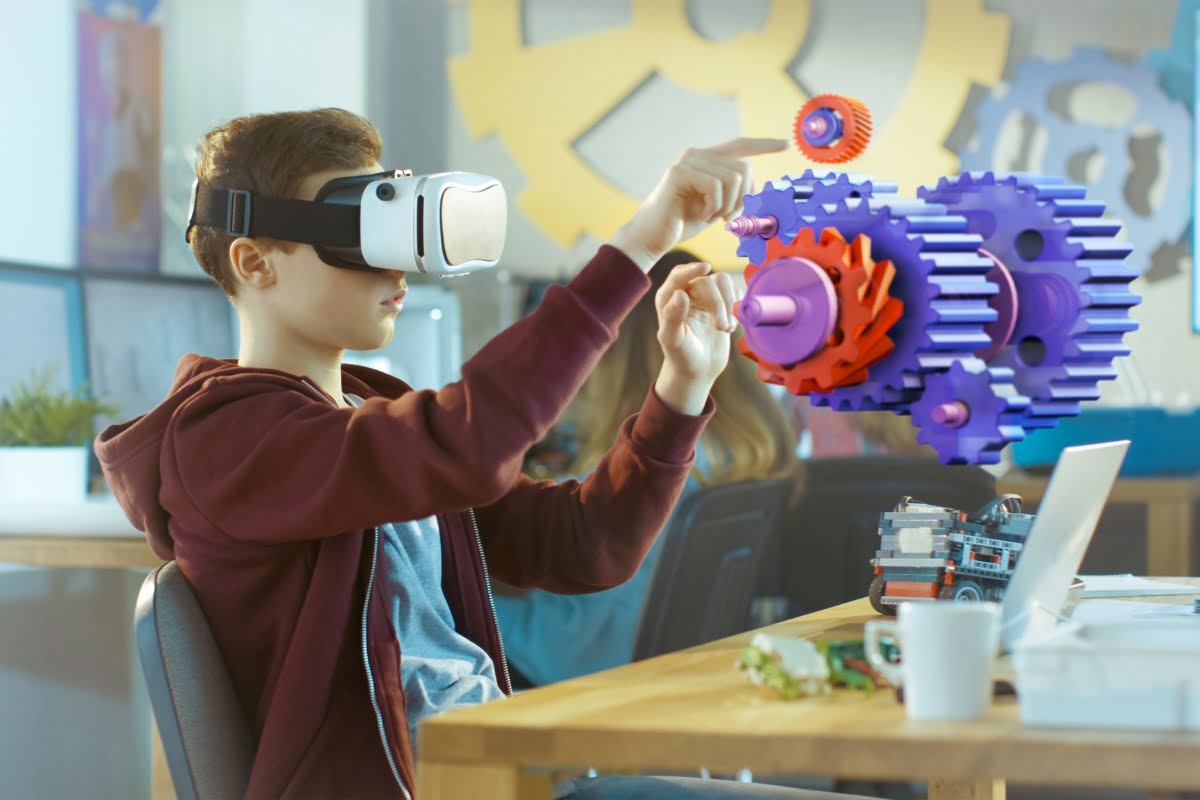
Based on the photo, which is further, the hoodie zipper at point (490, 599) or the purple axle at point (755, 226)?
the hoodie zipper at point (490, 599)

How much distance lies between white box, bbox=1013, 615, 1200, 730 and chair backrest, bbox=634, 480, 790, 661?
118cm

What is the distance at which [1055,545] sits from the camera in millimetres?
999

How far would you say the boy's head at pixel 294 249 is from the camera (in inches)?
49.1

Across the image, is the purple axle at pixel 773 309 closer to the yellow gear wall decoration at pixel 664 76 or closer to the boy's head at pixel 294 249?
the boy's head at pixel 294 249

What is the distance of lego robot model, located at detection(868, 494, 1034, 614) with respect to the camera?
110 cm

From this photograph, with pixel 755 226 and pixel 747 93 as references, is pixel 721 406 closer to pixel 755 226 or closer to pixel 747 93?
pixel 747 93

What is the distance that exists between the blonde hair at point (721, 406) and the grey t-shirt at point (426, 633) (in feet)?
3.66

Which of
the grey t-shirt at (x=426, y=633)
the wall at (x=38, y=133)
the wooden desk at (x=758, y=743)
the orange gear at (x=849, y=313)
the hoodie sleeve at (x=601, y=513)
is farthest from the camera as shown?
the wall at (x=38, y=133)

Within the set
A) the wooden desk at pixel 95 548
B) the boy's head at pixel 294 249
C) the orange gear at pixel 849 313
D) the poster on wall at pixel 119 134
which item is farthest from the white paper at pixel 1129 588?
the poster on wall at pixel 119 134

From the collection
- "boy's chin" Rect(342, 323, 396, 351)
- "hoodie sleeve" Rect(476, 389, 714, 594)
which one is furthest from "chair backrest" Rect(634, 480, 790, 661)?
"boy's chin" Rect(342, 323, 396, 351)

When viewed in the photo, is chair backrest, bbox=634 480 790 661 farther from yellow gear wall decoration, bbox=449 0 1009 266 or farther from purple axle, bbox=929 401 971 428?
yellow gear wall decoration, bbox=449 0 1009 266

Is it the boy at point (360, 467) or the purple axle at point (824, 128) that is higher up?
the purple axle at point (824, 128)

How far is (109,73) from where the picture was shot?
3033 millimetres

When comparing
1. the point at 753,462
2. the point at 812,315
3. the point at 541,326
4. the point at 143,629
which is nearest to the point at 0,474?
the point at 753,462
